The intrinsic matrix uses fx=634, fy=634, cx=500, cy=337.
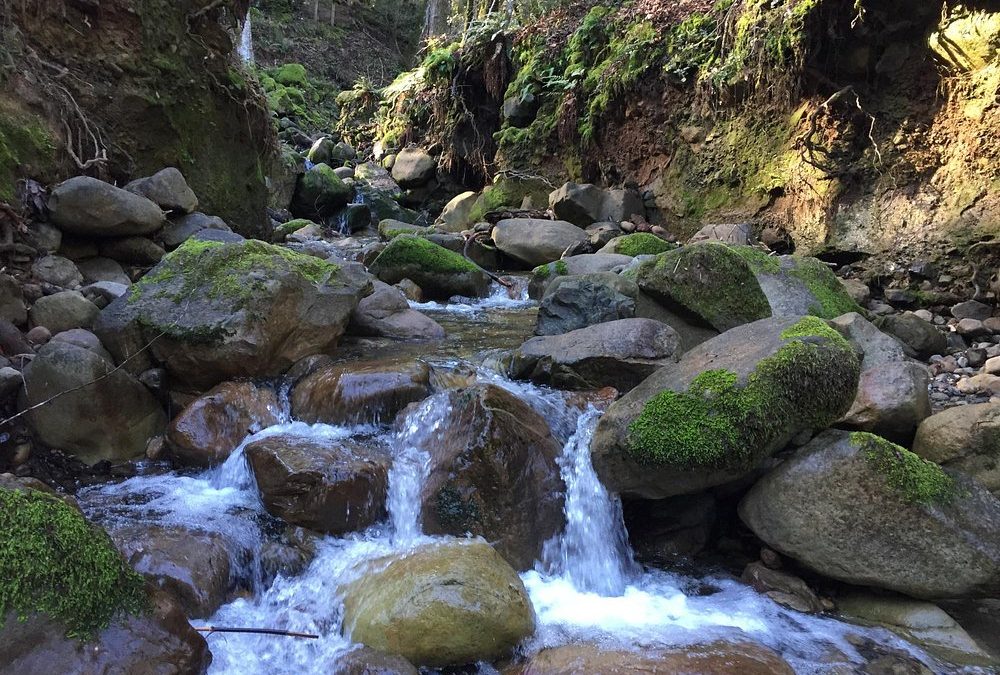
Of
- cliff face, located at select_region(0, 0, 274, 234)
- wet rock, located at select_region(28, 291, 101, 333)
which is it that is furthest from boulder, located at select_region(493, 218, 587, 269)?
wet rock, located at select_region(28, 291, 101, 333)

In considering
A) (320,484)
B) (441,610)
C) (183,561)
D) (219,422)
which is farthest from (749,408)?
(219,422)

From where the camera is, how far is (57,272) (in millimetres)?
5422

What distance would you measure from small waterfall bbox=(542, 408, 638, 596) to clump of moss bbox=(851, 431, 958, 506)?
4.84 ft

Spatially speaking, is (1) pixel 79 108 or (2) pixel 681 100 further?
(2) pixel 681 100

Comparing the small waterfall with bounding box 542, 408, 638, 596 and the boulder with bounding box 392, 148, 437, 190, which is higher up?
the boulder with bounding box 392, 148, 437, 190

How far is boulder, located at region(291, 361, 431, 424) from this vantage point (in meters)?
4.57

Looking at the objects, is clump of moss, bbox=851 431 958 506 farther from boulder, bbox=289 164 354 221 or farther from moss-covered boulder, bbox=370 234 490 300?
boulder, bbox=289 164 354 221

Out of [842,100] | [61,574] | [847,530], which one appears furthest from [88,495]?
[842,100]

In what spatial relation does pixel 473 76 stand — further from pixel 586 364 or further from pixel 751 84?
pixel 586 364

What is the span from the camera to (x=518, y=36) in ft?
48.9

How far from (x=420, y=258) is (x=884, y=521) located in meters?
6.37

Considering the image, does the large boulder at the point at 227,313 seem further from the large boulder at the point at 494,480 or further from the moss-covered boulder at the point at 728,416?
the moss-covered boulder at the point at 728,416

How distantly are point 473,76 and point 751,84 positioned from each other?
7787 millimetres

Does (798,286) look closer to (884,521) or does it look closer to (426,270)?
(884,521)
